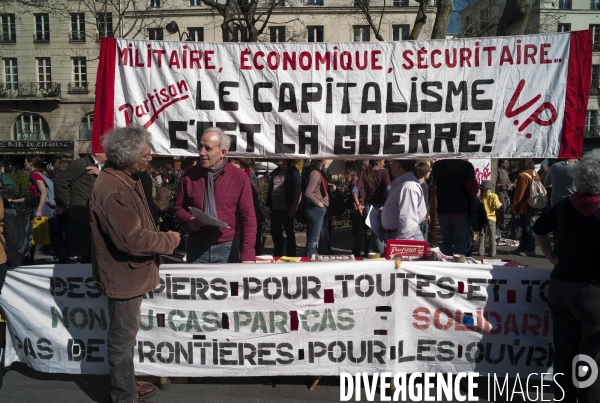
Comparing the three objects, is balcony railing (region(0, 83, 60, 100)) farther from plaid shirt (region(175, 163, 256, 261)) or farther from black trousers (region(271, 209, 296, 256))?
plaid shirt (region(175, 163, 256, 261))

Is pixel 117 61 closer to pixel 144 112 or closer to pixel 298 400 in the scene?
pixel 144 112

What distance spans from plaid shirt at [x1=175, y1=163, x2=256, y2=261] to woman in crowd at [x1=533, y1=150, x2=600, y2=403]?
229 centimetres

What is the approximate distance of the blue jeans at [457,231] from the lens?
21.7 ft

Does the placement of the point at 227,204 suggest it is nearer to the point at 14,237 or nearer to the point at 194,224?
the point at 194,224

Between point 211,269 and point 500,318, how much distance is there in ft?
7.62

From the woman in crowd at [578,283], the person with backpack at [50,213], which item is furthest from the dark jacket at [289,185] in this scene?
the woman in crowd at [578,283]

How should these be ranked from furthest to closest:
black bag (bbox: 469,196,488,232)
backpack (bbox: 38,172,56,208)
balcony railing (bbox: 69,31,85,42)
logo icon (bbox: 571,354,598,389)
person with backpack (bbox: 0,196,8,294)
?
balcony railing (bbox: 69,31,85,42) < backpack (bbox: 38,172,56,208) < black bag (bbox: 469,196,488,232) < person with backpack (bbox: 0,196,8,294) < logo icon (bbox: 571,354,598,389)

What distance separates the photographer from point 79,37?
38844 mm

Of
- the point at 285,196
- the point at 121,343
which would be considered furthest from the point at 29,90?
the point at 121,343

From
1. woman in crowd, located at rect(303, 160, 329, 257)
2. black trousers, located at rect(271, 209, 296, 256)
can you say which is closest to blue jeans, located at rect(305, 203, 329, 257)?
woman in crowd, located at rect(303, 160, 329, 257)

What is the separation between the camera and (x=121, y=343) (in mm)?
3656

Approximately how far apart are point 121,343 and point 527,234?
8.52m

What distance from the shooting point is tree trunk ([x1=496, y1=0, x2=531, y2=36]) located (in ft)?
27.3

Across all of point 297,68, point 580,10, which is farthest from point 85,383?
point 580,10
